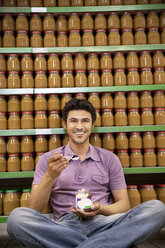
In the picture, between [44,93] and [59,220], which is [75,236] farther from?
[44,93]

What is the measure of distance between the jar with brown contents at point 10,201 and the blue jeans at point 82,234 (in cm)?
90

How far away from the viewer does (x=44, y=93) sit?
2.64 m

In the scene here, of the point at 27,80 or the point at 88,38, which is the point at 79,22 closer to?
the point at 88,38

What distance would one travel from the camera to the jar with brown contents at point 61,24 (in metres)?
2.79

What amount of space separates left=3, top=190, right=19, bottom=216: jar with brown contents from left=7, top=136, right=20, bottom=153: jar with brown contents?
38 cm

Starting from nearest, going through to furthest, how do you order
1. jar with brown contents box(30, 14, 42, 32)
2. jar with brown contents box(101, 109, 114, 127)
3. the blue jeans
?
the blue jeans
jar with brown contents box(101, 109, 114, 127)
jar with brown contents box(30, 14, 42, 32)

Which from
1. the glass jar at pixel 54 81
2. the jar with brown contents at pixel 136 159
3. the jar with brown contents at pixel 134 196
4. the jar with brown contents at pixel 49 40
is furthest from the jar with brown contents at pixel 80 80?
the jar with brown contents at pixel 134 196

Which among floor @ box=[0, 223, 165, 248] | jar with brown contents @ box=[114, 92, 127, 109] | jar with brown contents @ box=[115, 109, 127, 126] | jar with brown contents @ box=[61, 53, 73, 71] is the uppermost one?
jar with brown contents @ box=[61, 53, 73, 71]

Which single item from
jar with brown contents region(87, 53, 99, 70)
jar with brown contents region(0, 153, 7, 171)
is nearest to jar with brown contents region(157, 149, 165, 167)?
jar with brown contents region(87, 53, 99, 70)

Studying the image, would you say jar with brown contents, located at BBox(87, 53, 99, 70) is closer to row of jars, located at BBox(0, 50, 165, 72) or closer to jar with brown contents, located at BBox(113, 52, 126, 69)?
row of jars, located at BBox(0, 50, 165, 72)

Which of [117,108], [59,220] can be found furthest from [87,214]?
[117,108]

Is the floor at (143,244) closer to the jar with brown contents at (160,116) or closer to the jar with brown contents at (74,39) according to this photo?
the jar with brown contents at (160,116)

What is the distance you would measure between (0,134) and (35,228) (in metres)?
1.25

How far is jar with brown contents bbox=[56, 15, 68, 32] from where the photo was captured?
110 inches
